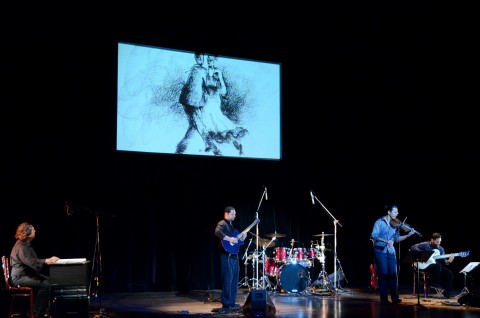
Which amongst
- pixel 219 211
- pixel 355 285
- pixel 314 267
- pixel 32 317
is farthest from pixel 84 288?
pixel 355 285

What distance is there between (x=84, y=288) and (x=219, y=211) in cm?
481

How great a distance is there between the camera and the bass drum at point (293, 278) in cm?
1058

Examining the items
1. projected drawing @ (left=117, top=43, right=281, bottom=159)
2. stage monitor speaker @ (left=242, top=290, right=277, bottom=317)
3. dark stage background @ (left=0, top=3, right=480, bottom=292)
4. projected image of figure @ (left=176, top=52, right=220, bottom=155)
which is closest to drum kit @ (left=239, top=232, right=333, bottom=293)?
dark stage background @ (left=0, top=3, right=480, bottom=292)

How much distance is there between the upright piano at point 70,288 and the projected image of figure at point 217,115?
175 inches

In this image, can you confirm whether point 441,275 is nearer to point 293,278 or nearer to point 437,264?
point 437,264

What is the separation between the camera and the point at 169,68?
10.8 metres

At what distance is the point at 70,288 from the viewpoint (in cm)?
682

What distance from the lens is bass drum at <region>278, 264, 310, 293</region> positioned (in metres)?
10.6

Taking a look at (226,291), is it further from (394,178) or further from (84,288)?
(394,178)

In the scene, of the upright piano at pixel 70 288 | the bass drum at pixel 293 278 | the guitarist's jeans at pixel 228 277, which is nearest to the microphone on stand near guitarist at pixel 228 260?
the guitarist's jeans at pixel 228 277

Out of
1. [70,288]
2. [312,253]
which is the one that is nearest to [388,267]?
[312,253]

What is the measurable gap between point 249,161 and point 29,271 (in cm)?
509

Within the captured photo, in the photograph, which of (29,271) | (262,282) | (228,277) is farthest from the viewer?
(262,282)

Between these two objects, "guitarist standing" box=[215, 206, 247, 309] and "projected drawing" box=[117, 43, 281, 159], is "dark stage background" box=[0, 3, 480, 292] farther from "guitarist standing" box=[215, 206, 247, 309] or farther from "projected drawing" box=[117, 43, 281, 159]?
"guitarist standing" box=[215, 206, 247, 309]
